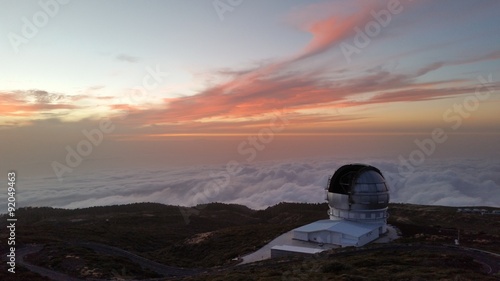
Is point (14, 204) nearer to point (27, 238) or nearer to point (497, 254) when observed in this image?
point (27, 238)

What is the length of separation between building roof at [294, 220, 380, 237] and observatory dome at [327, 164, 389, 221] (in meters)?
1.49

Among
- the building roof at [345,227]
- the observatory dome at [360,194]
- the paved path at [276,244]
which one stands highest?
the observatory dome at [360,194]

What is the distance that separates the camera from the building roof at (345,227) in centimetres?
4156

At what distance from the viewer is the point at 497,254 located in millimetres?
33281

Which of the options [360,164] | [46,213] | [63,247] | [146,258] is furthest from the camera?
[46,213]

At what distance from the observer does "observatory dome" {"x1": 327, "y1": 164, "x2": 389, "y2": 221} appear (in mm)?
45844

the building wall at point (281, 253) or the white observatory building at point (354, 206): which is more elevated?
the white observatory building at point (354, 206)

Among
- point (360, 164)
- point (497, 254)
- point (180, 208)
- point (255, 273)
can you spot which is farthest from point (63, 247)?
point (180, 208)

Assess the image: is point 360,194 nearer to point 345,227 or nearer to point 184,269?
point 345,227

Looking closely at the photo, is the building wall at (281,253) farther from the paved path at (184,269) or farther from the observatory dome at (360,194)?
the observatory dome at (360,194)

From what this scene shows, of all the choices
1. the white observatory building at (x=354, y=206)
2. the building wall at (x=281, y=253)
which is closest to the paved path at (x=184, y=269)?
the building wall at (x=281, y=253)

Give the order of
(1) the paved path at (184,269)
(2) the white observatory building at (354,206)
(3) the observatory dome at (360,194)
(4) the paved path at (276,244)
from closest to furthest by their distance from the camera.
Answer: (1) the paved path at (184,269)
(4) the paved path at (276,244)
(2) the white observatory building at (354,206)
(3) the observatory dome at (360,194)

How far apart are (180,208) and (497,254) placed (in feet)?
312

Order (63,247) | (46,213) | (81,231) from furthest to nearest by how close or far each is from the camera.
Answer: (46,213) < (81,231) < (63,247)
